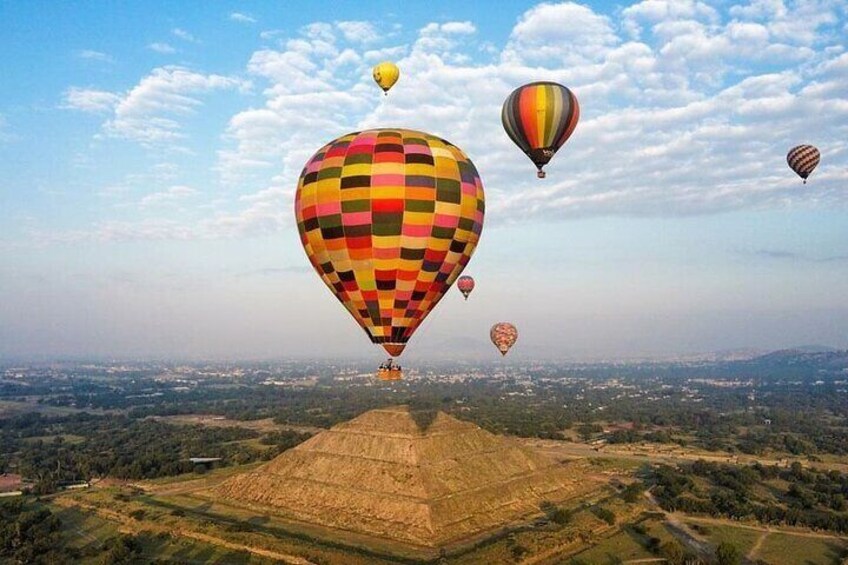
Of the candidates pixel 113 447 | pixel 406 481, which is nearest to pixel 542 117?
pixel 406 481

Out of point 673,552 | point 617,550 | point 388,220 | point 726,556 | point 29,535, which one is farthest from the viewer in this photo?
point 29,535

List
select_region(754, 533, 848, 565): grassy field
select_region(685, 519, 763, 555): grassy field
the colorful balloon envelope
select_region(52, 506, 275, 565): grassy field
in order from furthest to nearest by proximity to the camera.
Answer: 1. select_region(685, 519, 763, 555): grassy field
2. select_region(754, 533, 848, 565): grassy field
3. select_region(52, 506, 275, 565): grassy field
4. the colorful balloon envelope

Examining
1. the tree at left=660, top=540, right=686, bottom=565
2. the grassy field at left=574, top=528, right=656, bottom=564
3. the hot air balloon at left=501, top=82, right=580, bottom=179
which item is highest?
the hot air balloon at left=501, top=82, right=580, bottom=179

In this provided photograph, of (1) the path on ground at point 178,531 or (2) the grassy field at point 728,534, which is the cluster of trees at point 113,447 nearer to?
(1) the path on ground at point 178,531

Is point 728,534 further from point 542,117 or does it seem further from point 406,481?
point 542,117

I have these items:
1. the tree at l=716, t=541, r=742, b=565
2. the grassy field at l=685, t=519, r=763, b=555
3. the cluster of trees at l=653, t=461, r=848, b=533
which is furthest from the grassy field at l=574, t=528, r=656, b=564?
the cluster of trees at l=653, t=461, r=848, b=533

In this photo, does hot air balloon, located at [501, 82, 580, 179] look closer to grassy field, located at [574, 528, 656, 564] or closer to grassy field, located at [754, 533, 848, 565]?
grassy field, located at [574, 528, 656, 564]
